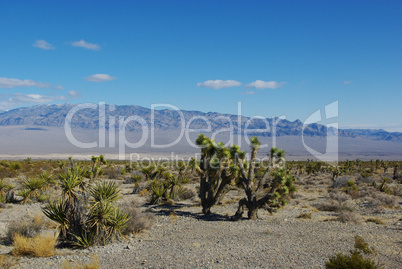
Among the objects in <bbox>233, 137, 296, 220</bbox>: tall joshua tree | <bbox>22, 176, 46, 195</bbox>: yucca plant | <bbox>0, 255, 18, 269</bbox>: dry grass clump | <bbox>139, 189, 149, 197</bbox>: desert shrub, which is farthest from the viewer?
<bbox>139, 189, 149, 197</bbox>: desert shrub

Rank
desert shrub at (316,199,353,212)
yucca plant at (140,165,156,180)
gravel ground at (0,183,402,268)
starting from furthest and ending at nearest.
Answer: yucca plant at (140,165,156,180) → desert shrub at (316,199,353,212) → gravel ground at (0,183,402,268)

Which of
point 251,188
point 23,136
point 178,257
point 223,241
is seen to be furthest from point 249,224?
point 23,136

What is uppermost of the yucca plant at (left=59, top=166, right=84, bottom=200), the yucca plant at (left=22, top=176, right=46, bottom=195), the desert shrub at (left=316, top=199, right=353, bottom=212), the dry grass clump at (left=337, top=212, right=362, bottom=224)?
the yucca plant at (left=59, top=166, right=84, bottom=200)

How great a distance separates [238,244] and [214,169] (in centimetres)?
627

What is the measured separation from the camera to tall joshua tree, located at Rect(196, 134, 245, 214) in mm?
16138

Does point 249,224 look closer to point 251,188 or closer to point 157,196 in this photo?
point 251,188

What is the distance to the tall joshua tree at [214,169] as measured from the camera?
16.1m

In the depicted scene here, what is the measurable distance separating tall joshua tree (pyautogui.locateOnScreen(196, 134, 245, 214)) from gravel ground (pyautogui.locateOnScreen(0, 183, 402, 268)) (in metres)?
1.40

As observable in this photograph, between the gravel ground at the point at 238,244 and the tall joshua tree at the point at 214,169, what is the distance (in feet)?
4.61

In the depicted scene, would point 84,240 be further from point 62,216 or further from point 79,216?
point 62,216

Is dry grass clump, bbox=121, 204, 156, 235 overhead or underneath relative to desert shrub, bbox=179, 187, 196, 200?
overhead

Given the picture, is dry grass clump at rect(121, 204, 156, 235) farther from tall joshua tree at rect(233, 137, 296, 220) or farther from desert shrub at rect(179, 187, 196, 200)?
desert shrub at rect(179, 187, 196, 200)

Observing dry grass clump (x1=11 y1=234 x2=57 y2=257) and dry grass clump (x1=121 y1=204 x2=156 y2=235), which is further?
dry grass clump (x1=121 y1=204 x2=156 y2=235)

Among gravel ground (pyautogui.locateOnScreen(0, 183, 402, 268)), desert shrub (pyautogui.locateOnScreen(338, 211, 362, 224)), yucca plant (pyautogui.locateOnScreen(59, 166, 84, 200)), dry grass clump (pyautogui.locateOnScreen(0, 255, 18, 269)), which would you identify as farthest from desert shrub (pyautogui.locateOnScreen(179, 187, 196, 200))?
dry grass clump (pyautogui.locateOnScreen(0, 255, 18, 269))
